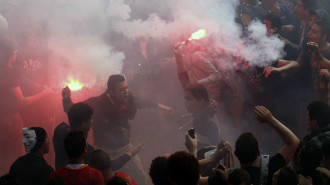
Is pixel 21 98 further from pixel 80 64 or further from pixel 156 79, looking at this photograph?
pixel 156 79

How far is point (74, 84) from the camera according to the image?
6648mm

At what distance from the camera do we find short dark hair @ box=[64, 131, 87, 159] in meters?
3.14

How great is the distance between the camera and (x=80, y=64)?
22.9 feet

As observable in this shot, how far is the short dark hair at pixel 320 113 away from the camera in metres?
3.88

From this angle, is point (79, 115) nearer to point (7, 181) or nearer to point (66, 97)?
point (66, 97)

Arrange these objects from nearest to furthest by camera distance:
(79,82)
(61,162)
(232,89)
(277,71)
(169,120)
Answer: (61,162) → (277,71) → (232,89) → (79,82) → (169,120)

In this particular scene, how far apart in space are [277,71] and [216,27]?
6.61ft

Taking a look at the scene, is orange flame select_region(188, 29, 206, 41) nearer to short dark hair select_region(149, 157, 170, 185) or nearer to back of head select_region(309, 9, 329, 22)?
back of head select_region(309, 9, 329, 22)

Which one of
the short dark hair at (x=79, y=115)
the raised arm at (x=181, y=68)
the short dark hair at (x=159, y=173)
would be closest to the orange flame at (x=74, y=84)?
the raised arm at (x=181, y=68)

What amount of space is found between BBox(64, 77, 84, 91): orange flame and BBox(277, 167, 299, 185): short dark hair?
481 cm

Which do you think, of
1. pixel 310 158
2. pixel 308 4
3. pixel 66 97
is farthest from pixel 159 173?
pixel 308 4

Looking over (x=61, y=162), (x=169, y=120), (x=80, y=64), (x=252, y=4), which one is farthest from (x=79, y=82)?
(x=252, y=4)

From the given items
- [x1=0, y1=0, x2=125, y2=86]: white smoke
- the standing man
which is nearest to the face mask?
the standing man

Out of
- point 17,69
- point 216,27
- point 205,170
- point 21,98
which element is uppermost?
point 216,27
